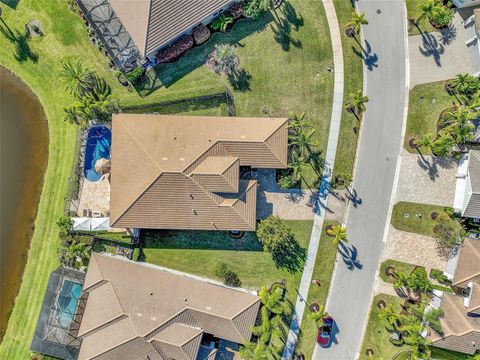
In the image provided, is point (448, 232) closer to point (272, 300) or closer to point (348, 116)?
point (348, 116)

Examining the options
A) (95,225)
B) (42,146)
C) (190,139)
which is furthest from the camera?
(42,146)

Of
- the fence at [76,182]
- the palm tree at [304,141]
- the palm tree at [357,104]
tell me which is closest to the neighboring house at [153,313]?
the fence at [76,182]

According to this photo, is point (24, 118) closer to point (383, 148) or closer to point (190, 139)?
point (190, 139)

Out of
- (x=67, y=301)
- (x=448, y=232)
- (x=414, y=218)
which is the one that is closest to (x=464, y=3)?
(x=414, y=218)

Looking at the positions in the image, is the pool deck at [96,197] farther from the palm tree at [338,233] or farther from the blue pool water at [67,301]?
the palm tree at [338,233]

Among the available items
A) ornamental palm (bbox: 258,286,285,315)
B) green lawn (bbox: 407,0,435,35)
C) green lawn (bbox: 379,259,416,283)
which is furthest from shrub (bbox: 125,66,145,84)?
green lawn (bbox: 379,259,416,283)

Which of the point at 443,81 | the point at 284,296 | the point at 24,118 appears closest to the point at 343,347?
the point at 284,296
